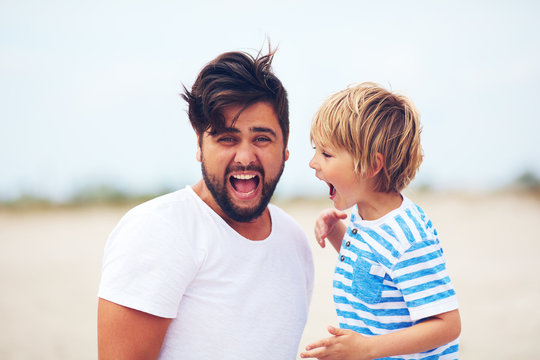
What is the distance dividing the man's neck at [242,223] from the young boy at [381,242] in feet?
1.33

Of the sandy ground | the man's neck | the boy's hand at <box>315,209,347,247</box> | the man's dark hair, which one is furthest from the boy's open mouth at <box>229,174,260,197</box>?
the sandy ground

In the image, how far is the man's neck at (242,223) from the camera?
8.40 feet

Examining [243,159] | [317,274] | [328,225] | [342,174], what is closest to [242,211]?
[243,159]

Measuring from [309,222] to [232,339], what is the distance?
43.6 feet

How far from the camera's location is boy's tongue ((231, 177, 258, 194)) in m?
2.53

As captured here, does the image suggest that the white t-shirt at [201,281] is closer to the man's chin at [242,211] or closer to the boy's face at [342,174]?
the man's chin at [242,211]

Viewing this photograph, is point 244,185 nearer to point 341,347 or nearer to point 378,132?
point 378,132

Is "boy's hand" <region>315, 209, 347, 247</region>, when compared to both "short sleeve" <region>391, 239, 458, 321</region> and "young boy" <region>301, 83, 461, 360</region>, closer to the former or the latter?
"young boy" <region>301, 83, 461, 360</region>

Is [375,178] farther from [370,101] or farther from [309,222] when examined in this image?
[309,222]

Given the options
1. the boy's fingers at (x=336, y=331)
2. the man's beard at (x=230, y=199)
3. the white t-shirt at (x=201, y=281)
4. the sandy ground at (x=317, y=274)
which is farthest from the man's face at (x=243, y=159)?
the sandy ground at (x=317, y=274)

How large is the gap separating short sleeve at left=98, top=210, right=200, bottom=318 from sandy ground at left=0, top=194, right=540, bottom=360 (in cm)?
586

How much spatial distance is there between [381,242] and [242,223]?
29.0 inches

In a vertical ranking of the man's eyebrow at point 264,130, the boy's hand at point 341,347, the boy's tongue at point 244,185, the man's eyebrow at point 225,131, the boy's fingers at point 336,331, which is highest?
the man's eyebrow at point 264,130

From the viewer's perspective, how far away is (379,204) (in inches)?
95.2
